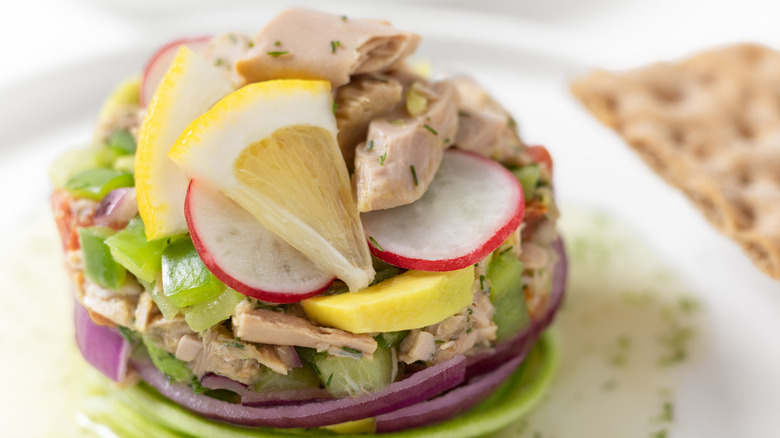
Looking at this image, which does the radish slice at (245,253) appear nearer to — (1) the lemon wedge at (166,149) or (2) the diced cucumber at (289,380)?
(1) the lemon wedge at (166,149)

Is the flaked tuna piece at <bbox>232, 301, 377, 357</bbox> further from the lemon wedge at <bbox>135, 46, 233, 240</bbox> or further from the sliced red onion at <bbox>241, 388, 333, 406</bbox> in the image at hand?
the lemon wedge at <bbox>135, 46, 233, 240</bbox>

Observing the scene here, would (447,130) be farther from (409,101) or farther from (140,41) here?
(140,41)

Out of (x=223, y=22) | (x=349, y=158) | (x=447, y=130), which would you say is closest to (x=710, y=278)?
(x=447, y=130)

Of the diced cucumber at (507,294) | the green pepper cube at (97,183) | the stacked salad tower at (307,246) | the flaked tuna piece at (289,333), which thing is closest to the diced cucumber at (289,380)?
the stacked salad tower at (307,246)

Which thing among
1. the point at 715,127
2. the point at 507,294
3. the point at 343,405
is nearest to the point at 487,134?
the point at 507,294

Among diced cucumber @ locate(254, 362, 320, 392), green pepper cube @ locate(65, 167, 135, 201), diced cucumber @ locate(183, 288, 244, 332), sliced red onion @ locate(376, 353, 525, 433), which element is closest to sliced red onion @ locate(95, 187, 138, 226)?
green pepper cube @ locate(65, 167, 135, 201)
